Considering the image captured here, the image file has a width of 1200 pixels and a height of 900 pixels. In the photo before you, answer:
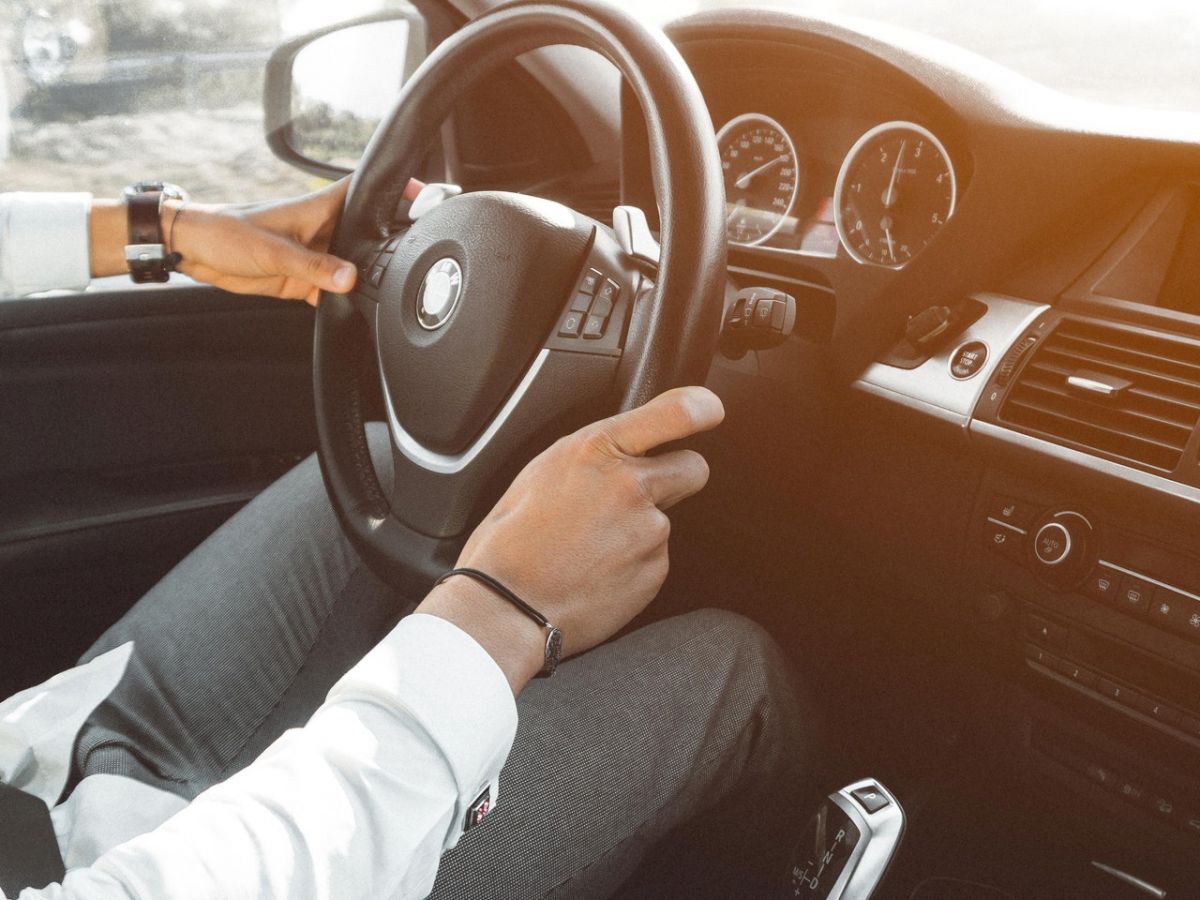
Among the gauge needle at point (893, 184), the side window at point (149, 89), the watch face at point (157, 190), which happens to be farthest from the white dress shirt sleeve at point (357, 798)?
the side window at point (149, 89)

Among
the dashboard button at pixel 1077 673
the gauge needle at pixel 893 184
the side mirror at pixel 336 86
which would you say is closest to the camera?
the dashboard button at pixel 1077 673

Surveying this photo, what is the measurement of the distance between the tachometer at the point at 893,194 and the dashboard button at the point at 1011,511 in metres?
0.34

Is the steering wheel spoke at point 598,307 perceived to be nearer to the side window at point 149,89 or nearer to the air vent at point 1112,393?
the air vent at point 1112,393

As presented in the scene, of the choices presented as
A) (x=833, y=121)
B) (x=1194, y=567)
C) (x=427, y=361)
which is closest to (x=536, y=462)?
(x=427, y=361)

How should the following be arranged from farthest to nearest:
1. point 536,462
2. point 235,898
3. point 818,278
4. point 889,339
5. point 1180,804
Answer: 1. point 818,278
2. point 889,339
3. point 1180,804
4. point 536,462
5. point 235,898

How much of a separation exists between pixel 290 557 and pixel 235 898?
62cm

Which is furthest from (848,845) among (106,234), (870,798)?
(106,234)

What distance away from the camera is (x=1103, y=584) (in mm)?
1233

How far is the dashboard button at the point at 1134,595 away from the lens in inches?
46.9

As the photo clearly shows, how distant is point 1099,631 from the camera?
1.26 m

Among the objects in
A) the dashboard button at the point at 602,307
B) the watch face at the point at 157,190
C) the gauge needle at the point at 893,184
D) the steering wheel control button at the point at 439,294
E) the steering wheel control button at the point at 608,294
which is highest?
the gauge needle at the point at 893,184

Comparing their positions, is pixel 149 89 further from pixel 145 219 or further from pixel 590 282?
pixel 590 282

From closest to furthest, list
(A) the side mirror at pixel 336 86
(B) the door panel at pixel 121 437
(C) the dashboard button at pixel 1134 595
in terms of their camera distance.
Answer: (C) the dashboard button at pixel 1134 595
(B) the door panel at pixel 121 437
(A) the side mirror at pixel 336 86

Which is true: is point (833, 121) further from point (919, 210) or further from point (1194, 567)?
point (1194, 567)
